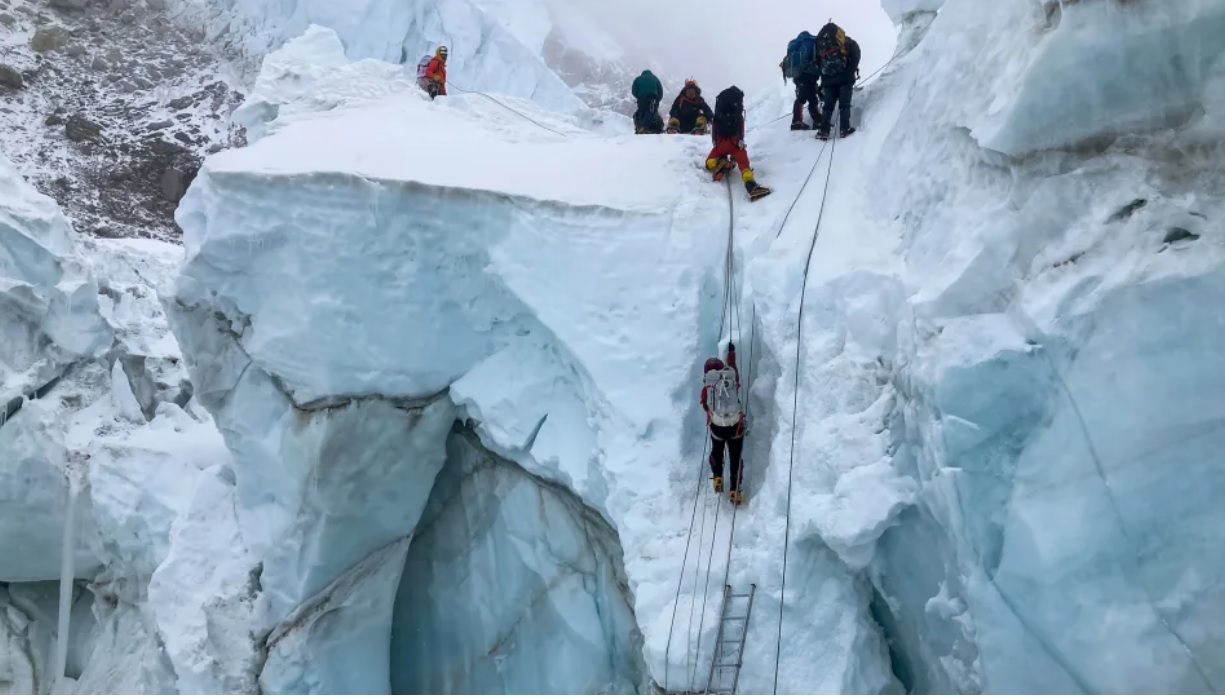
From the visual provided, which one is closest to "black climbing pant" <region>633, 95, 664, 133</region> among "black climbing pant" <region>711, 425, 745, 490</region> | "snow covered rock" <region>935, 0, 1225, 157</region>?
"black climbing pant" <region>711, 425, 745, 490</region>

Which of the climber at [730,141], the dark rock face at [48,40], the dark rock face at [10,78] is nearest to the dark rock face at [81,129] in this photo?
the dark rock face at [10,78]

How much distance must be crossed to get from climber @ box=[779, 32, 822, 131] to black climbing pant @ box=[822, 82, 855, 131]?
18 cm

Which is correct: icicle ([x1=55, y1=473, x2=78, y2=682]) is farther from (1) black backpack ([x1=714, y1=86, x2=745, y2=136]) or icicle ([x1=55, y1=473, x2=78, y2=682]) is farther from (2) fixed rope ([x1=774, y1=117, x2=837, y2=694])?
(2) fixed rope ([x1=774, y1=117, x2=837, y2=694])

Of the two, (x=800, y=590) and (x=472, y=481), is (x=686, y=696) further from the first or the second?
(x=472, y=481)

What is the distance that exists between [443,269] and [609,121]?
286 inches

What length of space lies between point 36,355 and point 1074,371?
9.44m

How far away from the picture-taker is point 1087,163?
3166mm

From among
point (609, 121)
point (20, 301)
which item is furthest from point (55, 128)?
point (609, 121)

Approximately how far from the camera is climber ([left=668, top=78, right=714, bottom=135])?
739 cm

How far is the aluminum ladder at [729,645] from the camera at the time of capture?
3953 millimetres

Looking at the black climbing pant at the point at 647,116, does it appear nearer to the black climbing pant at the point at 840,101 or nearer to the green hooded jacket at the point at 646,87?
the green hooded jacket at the point at 646,87

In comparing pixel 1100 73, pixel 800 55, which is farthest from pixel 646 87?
pixel 1100 73

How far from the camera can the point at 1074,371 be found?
3076mm

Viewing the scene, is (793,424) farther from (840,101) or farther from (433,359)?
(433,359)
